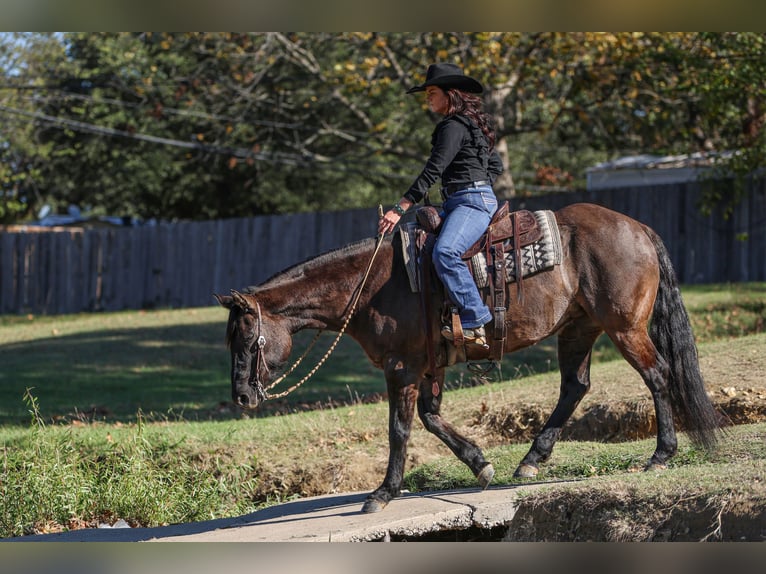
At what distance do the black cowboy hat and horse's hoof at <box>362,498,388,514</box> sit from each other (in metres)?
3.13

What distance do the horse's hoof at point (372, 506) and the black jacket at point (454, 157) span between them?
229 cm

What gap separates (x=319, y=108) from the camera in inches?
1078

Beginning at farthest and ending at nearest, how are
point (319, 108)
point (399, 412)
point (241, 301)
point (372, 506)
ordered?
1. point (319, 108)
2. point (399, 412)
3. point (241, 301)
4. point (372, 506)

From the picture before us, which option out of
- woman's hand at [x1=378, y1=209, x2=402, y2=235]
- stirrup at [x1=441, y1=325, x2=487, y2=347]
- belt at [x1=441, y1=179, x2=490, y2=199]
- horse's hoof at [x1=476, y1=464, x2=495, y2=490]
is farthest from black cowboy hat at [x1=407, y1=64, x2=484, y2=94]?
horse's hoof at [x1=476, y1=464, x2=495, y2=490]

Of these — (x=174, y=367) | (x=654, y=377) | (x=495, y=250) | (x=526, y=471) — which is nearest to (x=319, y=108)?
(x=174, y=367)

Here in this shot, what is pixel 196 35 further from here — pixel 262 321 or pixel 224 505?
pixel 262 321

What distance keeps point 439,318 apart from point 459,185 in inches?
41.3

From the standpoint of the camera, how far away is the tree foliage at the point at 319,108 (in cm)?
1880

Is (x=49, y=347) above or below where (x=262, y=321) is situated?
below

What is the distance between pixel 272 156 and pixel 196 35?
24.5ft

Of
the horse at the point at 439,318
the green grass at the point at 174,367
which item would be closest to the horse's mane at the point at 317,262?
the horse at the point at 439,318

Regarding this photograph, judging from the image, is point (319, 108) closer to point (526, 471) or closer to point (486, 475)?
point (526, 471)

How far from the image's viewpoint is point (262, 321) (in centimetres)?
770
